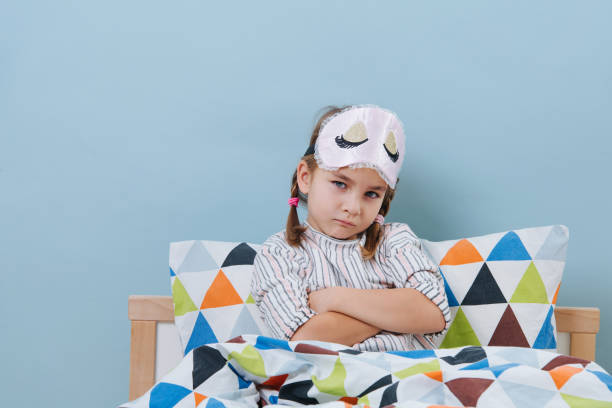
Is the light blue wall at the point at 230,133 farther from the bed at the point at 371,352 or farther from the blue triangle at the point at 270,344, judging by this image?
the blue triangle at the point at 270,344

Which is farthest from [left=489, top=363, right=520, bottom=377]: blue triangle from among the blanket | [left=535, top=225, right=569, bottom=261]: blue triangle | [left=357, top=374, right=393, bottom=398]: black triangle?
[left=535, top=225, right=569, bottom=261]: blue triangle

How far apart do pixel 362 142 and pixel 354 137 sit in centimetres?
2

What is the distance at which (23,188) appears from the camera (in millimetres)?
1165

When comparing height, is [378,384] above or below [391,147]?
below

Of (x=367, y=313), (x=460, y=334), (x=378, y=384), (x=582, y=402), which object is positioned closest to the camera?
(x=582, y=402)

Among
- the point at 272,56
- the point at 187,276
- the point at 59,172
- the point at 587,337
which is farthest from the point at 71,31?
the point at 587,337

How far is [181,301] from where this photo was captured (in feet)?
3.30

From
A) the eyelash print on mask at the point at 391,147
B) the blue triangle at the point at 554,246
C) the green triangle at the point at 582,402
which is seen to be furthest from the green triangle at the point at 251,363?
the blue triangle at the point at 554,246

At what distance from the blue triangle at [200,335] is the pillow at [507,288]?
0.41 m

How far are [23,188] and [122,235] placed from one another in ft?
0.73

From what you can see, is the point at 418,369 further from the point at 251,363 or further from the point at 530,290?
the point at 530,290

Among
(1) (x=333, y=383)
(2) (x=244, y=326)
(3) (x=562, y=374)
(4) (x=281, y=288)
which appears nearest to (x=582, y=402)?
(3) (x=562, y=374)

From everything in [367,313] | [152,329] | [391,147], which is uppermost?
[391,147]

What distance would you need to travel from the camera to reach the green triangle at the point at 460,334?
1001 millimetres
